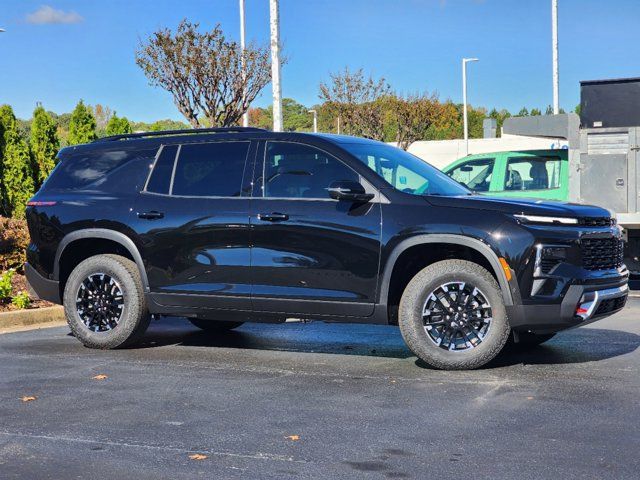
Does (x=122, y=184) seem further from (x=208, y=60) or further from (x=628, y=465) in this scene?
(x=208, y=60)

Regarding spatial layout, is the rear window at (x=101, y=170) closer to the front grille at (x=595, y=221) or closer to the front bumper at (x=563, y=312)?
the front bumper at (x=563, y=312)

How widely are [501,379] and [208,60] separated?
742 inches

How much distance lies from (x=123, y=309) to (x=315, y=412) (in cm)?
311

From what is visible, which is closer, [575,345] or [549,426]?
[549,426]

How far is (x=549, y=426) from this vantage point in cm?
573

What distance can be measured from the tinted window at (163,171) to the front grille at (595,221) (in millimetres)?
3569

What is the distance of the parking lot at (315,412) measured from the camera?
503 cm

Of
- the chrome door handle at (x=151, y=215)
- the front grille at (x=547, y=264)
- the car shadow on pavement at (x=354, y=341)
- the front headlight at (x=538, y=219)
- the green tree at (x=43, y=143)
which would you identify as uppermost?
the green tree at (x=43, y=143)

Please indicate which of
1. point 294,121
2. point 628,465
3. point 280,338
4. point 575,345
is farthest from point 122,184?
point 294,121

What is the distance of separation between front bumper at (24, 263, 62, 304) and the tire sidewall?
16cm

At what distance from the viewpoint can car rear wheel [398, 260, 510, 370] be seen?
7.34 m

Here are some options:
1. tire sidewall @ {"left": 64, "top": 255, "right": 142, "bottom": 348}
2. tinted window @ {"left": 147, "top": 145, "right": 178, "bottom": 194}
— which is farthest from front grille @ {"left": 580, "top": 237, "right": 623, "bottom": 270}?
tire sidewall @ {"left": 64, "top": 255, "right": 142, "bottom": 348}

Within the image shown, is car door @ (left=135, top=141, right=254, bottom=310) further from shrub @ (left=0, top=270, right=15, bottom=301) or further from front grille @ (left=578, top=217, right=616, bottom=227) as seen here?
shrub @ (left=0, top=270, right=15, bottom=301)

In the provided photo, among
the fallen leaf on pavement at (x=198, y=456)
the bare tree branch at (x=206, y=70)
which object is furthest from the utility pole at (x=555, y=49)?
the fallen leaf on pavement at (x=198, y=456)
